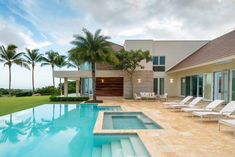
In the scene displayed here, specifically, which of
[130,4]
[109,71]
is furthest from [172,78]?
[130,4]

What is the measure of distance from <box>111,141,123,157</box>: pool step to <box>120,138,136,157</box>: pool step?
0.13 m

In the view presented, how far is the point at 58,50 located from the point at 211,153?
39153 millimetres

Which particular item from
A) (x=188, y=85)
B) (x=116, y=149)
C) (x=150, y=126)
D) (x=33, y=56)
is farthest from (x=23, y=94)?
(x=116, y=149)

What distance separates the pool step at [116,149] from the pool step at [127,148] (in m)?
0.13

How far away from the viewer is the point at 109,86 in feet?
95.7

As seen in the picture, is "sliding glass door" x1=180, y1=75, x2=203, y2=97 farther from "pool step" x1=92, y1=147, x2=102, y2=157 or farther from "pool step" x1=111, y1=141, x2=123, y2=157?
"pool step" x1=92, y1=147, x2=102, y2=157

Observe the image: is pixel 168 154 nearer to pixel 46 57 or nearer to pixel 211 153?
pixel 211 153

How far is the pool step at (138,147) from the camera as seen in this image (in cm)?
658

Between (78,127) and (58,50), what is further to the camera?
(58,50)

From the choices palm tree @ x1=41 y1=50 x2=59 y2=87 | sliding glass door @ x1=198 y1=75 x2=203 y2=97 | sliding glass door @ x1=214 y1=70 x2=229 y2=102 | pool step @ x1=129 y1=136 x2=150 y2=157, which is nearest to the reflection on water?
pool step @ x1=129 y1=136 x2=150 y2=157

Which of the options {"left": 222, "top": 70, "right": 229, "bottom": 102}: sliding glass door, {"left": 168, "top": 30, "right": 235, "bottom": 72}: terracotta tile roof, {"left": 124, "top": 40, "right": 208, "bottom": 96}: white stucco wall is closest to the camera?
{"left": 168, "top": 30, "right": 235, "bottom": 72}: terracotta tile roof

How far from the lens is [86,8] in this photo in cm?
1747

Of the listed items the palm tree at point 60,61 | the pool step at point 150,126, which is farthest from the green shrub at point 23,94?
the pool step at point 150,126

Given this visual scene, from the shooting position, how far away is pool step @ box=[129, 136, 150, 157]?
658 centimetres
